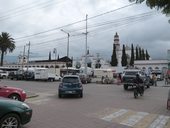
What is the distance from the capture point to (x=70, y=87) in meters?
23.9

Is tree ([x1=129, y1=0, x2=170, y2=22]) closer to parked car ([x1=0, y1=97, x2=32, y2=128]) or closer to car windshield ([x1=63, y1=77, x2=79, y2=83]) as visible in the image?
parked car ([x1=0, y1=97, x2=32, y2=128])

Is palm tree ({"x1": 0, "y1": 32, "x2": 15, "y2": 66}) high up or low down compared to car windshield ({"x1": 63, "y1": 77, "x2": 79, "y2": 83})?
up

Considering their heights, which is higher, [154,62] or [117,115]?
[154,62]

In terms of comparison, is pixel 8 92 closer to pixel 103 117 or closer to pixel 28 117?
pixel 103 117

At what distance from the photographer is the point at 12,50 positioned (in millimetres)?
83812

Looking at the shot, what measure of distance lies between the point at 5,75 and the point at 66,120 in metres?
60.3

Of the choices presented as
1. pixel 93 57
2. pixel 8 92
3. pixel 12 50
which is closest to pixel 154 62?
pixel 93 57

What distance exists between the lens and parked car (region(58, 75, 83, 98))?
937 inches

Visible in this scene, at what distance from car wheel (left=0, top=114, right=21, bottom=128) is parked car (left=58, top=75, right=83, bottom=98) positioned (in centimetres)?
1435

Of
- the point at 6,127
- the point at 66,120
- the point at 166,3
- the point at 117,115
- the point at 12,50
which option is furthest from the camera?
the point at 12,50

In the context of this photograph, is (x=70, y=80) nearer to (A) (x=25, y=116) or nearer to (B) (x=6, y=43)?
(A) (x=25, y=116)

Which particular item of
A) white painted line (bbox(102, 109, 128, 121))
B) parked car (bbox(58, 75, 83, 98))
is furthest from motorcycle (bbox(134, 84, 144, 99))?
white painted line (bbox(102, 109, 128, 121))

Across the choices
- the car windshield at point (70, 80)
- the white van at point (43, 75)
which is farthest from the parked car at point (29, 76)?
the car windshield at point (70, 80)

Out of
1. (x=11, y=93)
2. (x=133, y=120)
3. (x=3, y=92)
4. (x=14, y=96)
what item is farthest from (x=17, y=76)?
(x=133, y=120)
